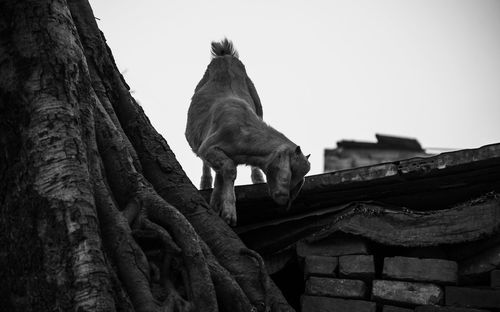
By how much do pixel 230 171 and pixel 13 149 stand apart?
3.60 m

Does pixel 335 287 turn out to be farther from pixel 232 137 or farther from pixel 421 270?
pixel 232 137

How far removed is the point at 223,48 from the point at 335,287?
16.9 ft

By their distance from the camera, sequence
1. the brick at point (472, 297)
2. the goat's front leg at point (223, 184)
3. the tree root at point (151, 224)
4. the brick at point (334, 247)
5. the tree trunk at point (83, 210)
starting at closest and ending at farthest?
the tree trunk at point (83, 210), the tree root at point (151, 224), the brick at point (472, 297), the brick at point (334, 247), the goat's front leg at point (223, 184)

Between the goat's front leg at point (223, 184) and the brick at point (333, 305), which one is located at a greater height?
the goat's front leg at point (223, 184)

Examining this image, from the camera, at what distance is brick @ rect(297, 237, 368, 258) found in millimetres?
4672

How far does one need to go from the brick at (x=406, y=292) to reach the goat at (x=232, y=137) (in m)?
1.27

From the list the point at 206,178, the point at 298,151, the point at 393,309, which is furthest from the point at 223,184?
the point at 393,309

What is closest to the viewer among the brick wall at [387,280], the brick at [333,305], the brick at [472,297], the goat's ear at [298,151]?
the brick at [472,297]

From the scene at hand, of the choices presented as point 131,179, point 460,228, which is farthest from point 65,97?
point 460,228

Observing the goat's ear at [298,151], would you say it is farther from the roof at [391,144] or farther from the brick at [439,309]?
the roof at [391,144]

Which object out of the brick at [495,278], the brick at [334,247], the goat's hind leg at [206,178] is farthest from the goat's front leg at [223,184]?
the brick at [495,278]

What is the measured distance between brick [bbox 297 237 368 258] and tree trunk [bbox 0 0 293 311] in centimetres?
57

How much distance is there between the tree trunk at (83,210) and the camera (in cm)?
336

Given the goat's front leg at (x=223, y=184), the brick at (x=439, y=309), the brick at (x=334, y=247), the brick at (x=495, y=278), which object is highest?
the goat's front leg at (x=223, y=184)
